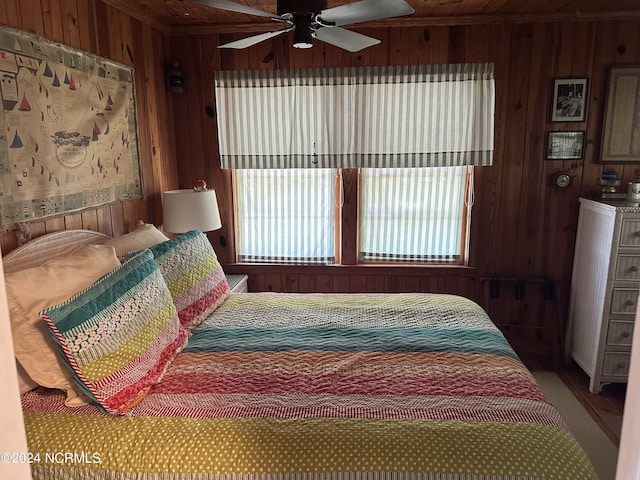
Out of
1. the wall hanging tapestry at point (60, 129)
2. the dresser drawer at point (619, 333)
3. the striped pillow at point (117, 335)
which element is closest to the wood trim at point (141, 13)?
the wall hanging tapestry at point (60, 129)

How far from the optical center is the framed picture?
2.96 metres

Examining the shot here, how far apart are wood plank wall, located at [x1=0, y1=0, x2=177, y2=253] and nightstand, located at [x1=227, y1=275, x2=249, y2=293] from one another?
26.0 inches

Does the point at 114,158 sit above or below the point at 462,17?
below

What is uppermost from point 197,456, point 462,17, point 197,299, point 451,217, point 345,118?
point 462,17

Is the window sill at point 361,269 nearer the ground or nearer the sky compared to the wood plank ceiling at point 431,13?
nearer the ground

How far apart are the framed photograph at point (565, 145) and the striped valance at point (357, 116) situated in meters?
0.40

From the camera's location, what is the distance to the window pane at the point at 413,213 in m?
3.27

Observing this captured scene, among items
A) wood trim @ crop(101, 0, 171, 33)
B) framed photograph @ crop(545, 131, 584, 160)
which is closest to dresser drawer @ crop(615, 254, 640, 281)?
framed photograph @ crop(545, 131, 584, 160)

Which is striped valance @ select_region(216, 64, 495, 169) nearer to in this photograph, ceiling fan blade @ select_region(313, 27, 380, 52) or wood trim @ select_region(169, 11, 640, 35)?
wood trim @ select_region(169, 11, 640, 35)

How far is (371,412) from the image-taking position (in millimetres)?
1540

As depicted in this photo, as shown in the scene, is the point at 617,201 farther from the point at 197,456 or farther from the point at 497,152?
the point at 197,456

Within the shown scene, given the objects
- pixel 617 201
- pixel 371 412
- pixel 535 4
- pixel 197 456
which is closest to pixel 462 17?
pixel 535 4

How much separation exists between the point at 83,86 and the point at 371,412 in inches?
81.4

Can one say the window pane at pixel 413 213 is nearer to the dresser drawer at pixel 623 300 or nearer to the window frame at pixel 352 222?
the window frame at pixel 352 222
